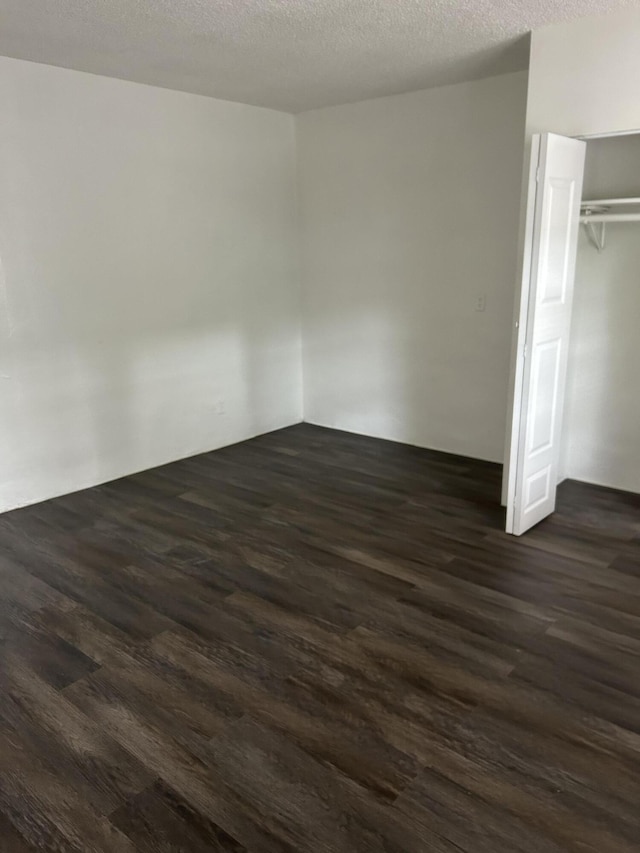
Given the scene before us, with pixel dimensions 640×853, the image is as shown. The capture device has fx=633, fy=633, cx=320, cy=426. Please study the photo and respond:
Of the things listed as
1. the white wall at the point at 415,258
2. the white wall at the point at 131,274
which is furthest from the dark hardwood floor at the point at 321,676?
the white wall at the point at 415,258

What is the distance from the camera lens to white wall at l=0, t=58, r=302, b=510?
3859mm

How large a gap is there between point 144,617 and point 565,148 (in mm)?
2991

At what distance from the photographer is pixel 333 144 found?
5.09 m

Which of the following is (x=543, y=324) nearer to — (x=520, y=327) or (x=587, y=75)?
(x=520, y=327)

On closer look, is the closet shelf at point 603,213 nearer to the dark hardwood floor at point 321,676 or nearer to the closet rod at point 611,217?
the closet rod at point 611,217

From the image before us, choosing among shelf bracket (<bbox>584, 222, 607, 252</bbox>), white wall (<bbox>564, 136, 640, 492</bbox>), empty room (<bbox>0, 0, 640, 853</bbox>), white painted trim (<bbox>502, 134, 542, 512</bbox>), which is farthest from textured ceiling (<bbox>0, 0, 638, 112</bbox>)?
shelf bracket (<bbox>584, 222, 607, 252</bbox>)

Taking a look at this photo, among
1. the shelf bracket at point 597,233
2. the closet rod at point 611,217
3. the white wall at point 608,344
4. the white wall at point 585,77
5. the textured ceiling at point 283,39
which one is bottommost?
the white wall at point 608,344

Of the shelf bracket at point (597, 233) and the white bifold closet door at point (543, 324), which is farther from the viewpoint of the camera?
the shelf bracket at point (597, 233)

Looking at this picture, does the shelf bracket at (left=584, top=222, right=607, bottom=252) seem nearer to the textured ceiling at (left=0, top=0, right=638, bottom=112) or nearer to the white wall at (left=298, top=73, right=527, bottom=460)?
the white wall at (left=298, top=73, right=527, bottom=460)

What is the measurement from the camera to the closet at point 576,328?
10.4ft

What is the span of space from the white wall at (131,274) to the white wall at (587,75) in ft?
8.05

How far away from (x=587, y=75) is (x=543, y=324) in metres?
1.22

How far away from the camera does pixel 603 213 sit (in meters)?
3.65

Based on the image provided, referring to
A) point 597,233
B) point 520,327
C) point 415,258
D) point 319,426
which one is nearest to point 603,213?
point 597,233
